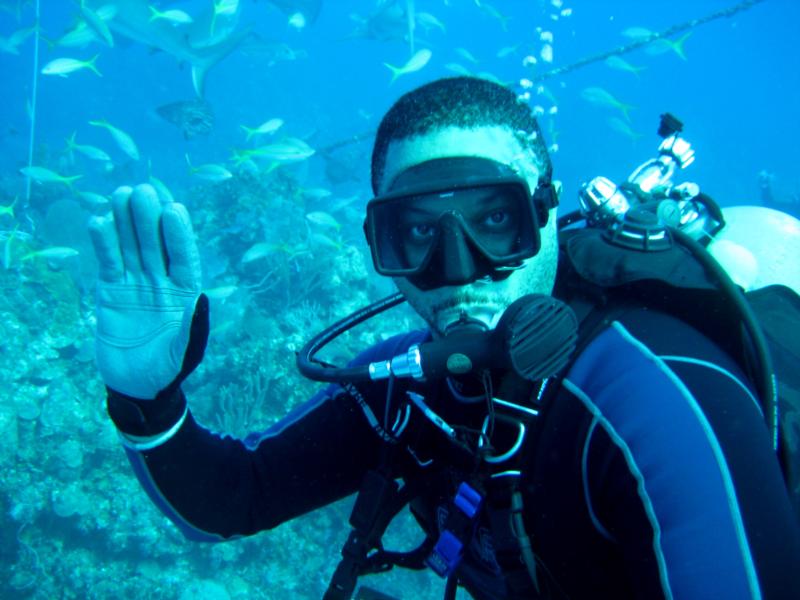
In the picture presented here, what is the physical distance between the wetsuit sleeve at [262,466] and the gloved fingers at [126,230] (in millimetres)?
500

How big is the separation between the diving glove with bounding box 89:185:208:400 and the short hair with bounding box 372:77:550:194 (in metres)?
0.79

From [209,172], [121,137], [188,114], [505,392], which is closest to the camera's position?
[505,392]

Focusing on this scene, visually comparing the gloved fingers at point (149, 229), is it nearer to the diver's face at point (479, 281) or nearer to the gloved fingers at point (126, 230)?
the gloved fingers at point (126, 230)

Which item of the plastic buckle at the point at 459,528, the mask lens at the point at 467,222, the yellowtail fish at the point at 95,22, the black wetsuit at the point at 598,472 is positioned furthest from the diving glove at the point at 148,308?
the yellowtail fish at the point at 95,22

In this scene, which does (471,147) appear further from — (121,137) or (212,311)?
(121,137)

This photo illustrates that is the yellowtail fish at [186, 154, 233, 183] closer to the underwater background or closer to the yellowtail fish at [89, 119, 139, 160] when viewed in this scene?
the underwater background

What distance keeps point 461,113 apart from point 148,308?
123cm

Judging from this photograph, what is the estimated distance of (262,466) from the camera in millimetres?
2119

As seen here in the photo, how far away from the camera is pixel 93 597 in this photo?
555 centimetres

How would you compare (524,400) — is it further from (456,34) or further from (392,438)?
(456,34)

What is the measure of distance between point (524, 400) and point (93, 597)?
20.3 feet

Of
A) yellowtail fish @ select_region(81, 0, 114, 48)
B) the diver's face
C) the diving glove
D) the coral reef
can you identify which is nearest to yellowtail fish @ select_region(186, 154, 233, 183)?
the coral reef

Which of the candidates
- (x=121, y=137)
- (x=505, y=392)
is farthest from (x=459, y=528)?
(x=121, y=137)

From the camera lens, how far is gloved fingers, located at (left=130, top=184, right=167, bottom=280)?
61.7 inches
